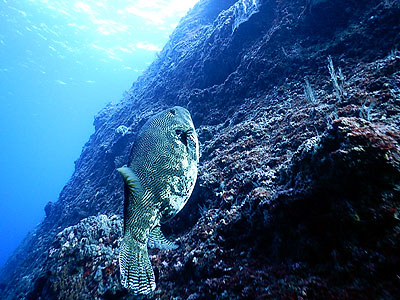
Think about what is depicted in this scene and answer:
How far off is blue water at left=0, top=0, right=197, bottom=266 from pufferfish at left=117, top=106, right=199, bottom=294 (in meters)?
37.5

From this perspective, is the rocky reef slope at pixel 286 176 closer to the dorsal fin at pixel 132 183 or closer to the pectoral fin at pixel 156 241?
the pectoral fin at pixel 156 241

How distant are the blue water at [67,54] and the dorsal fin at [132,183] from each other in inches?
1499

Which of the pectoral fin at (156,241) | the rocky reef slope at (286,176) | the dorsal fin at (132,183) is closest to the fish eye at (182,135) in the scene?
the dorsal fin at (132,183)

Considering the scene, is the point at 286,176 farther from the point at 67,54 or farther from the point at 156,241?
the point at 67,54

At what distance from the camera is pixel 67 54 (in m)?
43.5

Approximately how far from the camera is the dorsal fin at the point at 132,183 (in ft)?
4.72

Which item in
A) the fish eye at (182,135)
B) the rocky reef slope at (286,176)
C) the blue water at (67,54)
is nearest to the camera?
the rocky reef slope at (286,176)

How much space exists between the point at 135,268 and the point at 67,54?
55.2 metres

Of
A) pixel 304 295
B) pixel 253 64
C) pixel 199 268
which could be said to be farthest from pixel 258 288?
pixel 253 64

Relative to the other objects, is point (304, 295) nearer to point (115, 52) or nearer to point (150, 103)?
point (150, 103)

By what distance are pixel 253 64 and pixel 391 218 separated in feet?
22.7

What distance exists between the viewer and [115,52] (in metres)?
48.2

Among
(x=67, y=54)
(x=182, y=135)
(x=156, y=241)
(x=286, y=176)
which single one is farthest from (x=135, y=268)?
(x=67, y=54)

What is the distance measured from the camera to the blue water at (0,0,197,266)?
3219 centimetres
